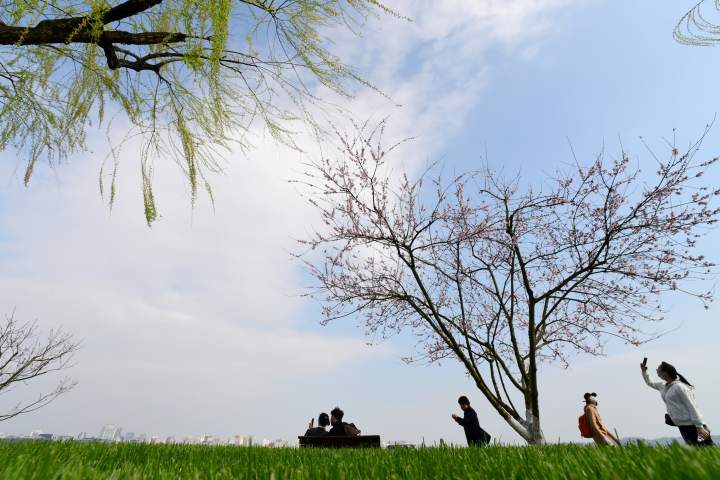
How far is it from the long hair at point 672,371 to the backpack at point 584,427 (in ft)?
4.94

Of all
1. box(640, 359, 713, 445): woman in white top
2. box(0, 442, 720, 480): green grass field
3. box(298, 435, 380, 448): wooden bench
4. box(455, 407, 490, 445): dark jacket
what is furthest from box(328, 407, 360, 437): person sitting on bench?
box(640, 359, 713, 445): woman in white top

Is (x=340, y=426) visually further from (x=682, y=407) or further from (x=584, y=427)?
(x=682, y=407)

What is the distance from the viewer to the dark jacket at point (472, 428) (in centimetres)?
779

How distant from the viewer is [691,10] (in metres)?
5.16

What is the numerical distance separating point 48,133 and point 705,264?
38.4 feet

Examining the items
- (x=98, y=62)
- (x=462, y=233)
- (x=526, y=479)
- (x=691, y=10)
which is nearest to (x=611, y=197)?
(x=462, y=233)

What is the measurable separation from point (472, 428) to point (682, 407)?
327 centimetres

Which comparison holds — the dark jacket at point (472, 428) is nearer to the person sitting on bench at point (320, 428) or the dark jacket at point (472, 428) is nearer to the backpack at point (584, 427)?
the backpack at point (584, 427)

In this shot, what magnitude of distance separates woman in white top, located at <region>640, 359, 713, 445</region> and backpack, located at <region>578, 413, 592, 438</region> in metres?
1.24

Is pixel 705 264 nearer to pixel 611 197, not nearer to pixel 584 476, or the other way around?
pixel 611 197

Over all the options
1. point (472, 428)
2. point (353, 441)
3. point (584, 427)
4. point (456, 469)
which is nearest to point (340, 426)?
point (353, 441)

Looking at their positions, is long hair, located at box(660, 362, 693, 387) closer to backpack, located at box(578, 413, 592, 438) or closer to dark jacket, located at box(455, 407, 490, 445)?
backpack, located at box(578, 413, 592, 438)

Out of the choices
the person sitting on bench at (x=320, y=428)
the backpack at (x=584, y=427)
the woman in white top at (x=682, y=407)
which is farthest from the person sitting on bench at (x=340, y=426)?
the woman in white top at (x=682, y=407)

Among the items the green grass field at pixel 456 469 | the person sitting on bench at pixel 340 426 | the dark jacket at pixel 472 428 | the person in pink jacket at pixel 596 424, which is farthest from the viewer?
the person sitting on bench at pixel 340 426
